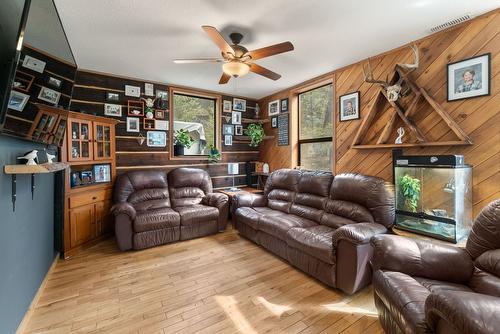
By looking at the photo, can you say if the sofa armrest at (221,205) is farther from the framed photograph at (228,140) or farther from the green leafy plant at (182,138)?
the framed photograph at (228,140)

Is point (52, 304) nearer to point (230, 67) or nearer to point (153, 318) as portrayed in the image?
point (153, 318)

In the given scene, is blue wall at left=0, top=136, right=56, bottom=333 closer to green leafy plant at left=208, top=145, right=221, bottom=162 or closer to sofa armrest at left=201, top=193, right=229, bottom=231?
sofa armrest at left=201, top=193, right=229, bottom=231

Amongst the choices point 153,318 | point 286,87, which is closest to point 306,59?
point 286,87

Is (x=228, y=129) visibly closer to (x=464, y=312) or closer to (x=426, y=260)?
(x=426, y=260)

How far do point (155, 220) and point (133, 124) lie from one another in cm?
177

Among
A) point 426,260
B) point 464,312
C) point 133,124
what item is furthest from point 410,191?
point 133,124

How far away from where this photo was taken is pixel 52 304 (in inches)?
78.6

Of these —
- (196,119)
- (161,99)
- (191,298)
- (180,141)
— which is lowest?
(191,298)

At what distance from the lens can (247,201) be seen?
3.78m

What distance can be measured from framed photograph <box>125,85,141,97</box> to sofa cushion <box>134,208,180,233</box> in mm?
2009

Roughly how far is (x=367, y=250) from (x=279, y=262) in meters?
1.11

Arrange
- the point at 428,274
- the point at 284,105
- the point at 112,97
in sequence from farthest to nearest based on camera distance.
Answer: the point at 284,105
the point at 112,97
the point at 428,274

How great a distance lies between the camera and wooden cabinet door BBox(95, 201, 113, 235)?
3375mm

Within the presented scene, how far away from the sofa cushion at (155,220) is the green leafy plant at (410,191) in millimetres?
2947
